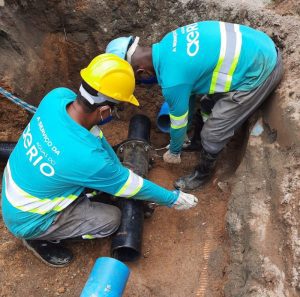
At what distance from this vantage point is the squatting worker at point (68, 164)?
264cm

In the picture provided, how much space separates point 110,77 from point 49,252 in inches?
68.1

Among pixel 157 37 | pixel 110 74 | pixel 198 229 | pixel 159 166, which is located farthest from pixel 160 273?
pixel 157 37

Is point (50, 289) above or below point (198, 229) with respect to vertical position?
above

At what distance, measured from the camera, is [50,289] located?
10.7ft

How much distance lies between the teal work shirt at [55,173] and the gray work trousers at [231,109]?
2.50ft

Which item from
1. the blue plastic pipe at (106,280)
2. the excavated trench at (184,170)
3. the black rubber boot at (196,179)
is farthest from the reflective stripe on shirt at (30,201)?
the black rubber boot at (196,179)

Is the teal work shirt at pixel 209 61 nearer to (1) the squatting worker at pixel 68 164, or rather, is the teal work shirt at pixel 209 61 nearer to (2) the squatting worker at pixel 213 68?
(2) the squatting worker at pixel 213 68

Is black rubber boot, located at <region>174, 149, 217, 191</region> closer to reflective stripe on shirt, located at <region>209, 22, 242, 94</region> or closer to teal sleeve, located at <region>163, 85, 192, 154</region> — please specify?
teal sleeve, located at <region>163, 85, 192, 154</region>

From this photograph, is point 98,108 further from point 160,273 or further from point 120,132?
point 120,132

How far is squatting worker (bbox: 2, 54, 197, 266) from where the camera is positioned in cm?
264

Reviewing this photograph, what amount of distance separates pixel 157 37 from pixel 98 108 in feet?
7.15

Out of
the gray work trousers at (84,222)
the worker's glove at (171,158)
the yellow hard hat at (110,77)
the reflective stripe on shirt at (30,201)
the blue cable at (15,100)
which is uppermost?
the yellow hard hat at (110,77)

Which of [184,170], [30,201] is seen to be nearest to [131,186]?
[30,201]

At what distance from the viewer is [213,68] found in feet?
10.6
